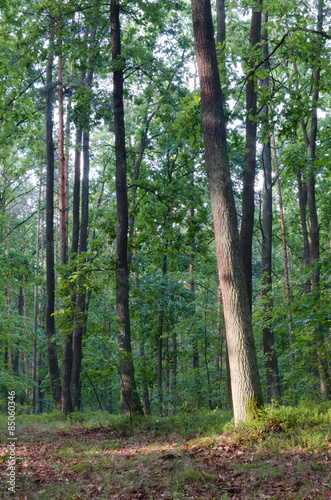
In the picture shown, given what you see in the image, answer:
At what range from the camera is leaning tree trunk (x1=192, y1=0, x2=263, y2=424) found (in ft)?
20.6

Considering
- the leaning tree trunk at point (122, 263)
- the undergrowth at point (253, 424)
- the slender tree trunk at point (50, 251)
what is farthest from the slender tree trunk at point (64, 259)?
the undergrowth at point (253, 424)

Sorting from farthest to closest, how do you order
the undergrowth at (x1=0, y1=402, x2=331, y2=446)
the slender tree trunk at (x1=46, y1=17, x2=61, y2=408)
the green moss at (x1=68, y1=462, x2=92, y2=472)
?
the slender tree trunk at (x1=46, y1=17, x2=61, y2=408) → the undergrowth at (x1=0, y1=402, x2=331, y2=446) → the green moss at (x1=68, y1=462, x2=92, y2=472)

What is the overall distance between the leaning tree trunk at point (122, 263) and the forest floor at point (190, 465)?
1491 mm

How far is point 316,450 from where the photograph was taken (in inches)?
208

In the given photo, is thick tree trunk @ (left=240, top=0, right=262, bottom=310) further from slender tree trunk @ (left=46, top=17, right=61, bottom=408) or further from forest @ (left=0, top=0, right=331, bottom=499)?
slender tree trunk @ (left=46, top=17, right=61, bottom=408)

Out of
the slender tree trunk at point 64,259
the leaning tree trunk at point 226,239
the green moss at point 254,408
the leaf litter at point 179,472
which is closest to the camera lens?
the leaf litter at point 179,472

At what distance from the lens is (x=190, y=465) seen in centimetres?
519

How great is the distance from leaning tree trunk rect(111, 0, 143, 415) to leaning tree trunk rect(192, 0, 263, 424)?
10.4ft

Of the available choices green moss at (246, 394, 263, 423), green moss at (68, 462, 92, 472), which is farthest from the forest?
green moss at (68, 462, 92, 472)

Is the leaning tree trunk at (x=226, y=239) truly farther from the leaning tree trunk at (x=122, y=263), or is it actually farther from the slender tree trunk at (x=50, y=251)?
the slender tree trunk at (x=50, y=251)

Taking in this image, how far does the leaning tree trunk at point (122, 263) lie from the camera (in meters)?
9.35

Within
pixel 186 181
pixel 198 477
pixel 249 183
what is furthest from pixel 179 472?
pixel 186 181

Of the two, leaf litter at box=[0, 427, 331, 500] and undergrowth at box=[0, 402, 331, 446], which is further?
undergrowth at box=[0, 402, 331, 446]

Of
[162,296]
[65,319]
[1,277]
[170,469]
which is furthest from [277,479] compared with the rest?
[1,277]
